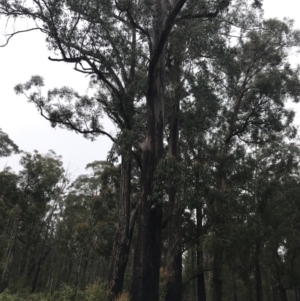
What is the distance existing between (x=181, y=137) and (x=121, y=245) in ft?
20.2

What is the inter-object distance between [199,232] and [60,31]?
1188 cm

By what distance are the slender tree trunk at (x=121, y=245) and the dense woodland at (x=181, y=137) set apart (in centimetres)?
4

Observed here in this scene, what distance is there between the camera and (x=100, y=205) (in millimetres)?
18203

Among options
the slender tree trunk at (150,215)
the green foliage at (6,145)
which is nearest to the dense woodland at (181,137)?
the slender tree trunk at (150,215)

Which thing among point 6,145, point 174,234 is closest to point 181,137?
point 174,234

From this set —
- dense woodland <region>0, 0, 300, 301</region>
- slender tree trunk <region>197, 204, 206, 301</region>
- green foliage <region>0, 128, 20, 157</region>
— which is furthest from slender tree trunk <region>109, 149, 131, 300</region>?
green foliage <region>0, 128, 20, 157</region>

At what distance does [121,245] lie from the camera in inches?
489

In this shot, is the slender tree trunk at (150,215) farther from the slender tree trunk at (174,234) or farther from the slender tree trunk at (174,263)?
the slender tree trunk at (174,263)

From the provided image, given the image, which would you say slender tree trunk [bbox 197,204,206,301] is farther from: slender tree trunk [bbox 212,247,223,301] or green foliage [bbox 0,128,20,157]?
green foliage [bbox 0,128,20,157]

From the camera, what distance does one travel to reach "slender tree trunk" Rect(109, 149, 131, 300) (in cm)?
1181

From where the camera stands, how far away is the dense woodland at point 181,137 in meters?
9.40

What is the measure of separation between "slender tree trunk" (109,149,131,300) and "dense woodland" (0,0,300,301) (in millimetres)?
41

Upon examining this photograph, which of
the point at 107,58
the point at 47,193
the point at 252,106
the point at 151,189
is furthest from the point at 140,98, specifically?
the point at 47,193

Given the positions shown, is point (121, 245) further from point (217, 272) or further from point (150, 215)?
point (217, 272)
